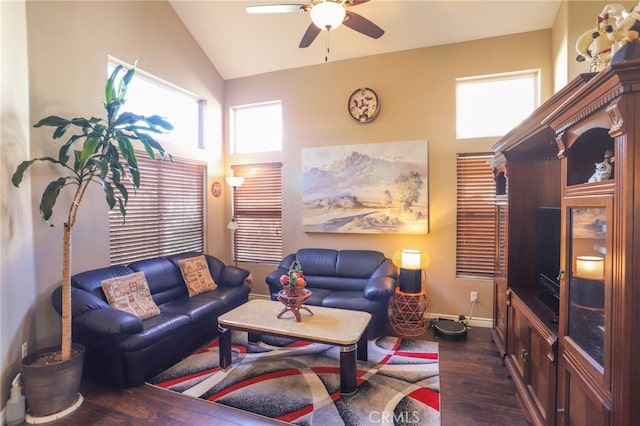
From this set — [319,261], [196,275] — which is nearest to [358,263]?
[319,261]

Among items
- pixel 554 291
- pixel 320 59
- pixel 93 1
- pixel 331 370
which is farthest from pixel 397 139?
pixel 93 1

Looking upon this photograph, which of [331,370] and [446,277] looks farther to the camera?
[446,277]

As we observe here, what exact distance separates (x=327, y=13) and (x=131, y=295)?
308 centimetres

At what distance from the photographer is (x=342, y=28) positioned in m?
3.86

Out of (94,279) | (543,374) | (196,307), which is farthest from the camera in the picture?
(196,307)

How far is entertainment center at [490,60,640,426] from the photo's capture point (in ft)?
3.86

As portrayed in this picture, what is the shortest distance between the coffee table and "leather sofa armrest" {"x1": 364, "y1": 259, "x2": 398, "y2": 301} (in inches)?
22.2

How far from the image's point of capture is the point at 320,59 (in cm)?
439

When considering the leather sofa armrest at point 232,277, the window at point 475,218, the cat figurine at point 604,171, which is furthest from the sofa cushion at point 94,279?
the window at point 475,218

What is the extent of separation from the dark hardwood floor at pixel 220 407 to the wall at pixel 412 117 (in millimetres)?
1384

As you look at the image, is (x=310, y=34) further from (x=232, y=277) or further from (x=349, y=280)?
(x=232, y=277)

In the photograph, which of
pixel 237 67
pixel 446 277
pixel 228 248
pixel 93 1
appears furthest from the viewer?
pixel 228 248

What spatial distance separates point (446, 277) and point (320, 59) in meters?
3.47

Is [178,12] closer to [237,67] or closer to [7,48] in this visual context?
[237,67]
